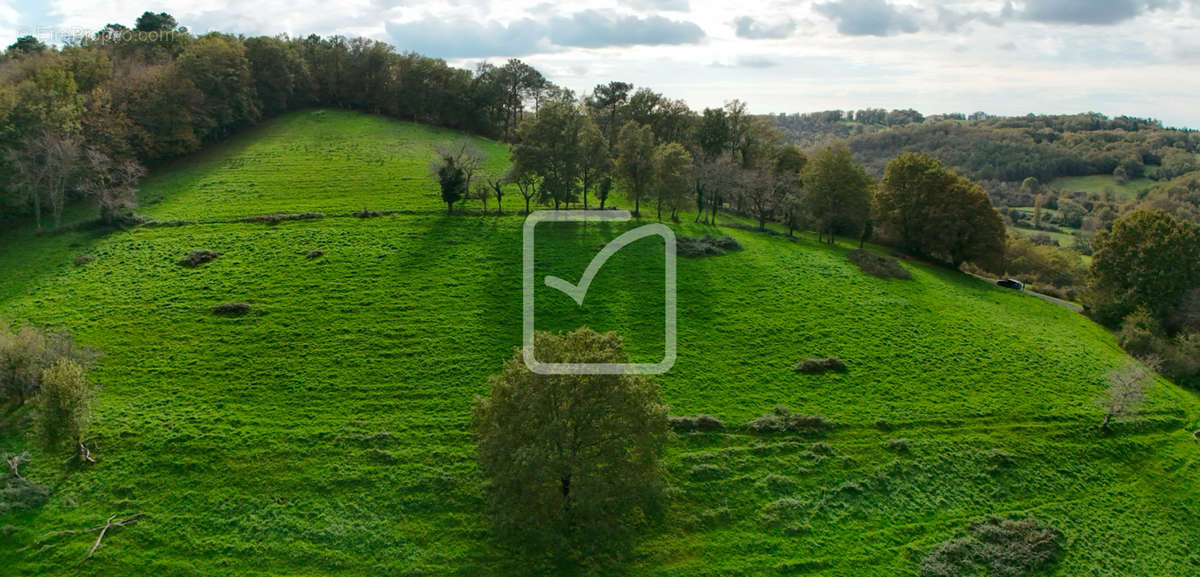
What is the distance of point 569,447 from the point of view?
2920cm

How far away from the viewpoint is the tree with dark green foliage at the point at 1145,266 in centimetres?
5806

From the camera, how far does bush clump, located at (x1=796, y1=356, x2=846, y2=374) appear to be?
144ft

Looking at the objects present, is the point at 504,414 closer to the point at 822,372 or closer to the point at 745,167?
the point at 822,372

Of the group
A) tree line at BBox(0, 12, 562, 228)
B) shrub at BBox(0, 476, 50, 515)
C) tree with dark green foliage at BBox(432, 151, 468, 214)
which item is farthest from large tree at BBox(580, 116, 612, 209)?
shrub at BBox(0, 476, 50, 515)

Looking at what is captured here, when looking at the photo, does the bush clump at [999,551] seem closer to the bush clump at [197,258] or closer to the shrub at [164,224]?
the bush clump at [197,258]

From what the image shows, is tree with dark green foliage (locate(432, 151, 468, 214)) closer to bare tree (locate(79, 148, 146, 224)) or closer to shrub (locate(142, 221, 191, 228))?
shrub (locate(142, 221, 191, 228))

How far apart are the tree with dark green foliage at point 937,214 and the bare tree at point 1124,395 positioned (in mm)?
28077

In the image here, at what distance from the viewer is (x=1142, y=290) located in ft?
195

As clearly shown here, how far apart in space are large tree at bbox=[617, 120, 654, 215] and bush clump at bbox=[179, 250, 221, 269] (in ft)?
130

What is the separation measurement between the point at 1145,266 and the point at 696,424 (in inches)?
1958

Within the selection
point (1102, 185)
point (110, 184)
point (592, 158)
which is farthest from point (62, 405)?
point (1102, 185)

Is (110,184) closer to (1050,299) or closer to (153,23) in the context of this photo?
(153,23)

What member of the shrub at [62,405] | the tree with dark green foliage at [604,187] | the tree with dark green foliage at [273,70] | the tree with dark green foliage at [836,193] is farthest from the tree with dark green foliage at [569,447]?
the tree with dark green foliage at [273,70]

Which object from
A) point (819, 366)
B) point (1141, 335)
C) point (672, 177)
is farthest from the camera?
point (672, 177)
